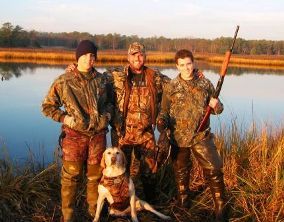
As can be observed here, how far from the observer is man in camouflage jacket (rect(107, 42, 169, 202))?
504 centimetres

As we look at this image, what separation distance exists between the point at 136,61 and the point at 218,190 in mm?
1888

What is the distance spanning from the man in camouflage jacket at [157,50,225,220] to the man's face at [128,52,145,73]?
18.2 inches

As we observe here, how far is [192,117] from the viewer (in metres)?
4.81

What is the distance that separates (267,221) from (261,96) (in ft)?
55.8

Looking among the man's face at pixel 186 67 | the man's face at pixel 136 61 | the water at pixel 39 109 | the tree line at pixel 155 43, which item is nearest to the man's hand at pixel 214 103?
the man's face at pixel 186 67

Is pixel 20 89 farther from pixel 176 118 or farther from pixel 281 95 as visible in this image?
pixel 176 118

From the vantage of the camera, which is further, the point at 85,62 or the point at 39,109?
the point at 39,109

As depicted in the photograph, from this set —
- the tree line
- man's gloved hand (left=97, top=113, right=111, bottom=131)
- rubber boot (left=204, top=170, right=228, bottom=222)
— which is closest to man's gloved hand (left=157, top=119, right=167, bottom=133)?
man's gloved hand (left=97, top=113, right=111, bottom=131)

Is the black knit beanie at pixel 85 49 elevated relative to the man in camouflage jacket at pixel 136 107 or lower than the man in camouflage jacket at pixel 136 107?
elevated

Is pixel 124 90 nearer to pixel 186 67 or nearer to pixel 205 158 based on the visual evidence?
pixel 186 67

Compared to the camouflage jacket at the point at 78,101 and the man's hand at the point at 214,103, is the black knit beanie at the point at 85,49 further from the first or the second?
the man's hand at the point at 214,103

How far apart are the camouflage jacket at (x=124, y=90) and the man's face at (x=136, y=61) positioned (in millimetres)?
80

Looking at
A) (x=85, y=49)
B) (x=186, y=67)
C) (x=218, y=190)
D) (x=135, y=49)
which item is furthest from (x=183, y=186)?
(x=85, y=49)

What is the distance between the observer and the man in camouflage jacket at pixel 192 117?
475 cm
